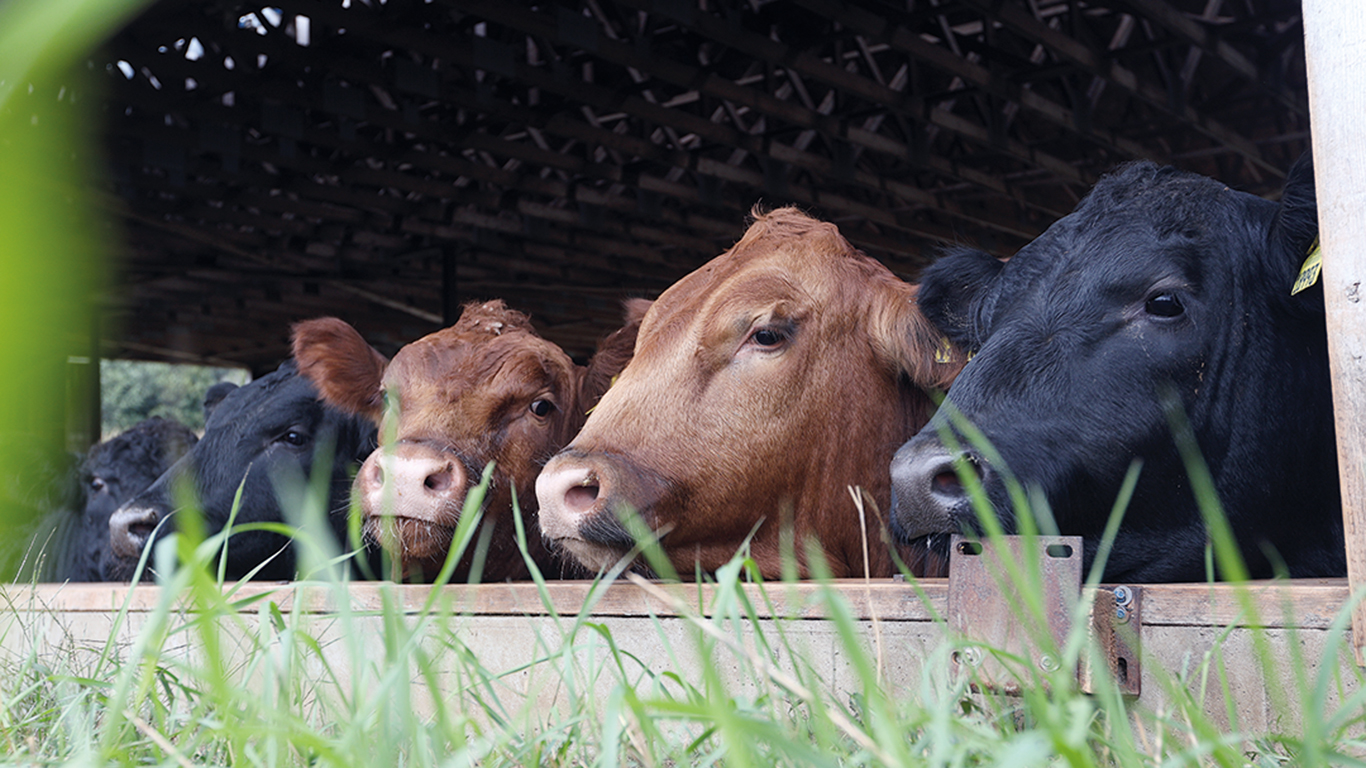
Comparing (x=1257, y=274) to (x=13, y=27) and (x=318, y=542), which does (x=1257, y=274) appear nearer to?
(x=318, y=542)

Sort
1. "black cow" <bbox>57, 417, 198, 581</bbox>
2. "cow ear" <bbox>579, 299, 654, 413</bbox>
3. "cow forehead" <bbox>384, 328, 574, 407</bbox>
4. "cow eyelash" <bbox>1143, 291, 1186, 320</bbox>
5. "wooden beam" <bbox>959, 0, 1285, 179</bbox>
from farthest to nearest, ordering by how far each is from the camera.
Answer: "wooden beam" <bbox>959, 0, 1285, 179</bbox>
"black cow" <bbox>57, 417, 198, 581</bbox>
"cow ear" <bbox>579, 299, 654, 413</bbox>
"cow forehead" <bbox>384, 328, 574, 407</bbox>
"cow eyelash" <bbox>1143, 291, 1186, 320</bbox>

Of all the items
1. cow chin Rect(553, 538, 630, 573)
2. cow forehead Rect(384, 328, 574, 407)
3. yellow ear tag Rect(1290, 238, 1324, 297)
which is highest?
yellow ear tag Rect(1290, 238, 1324, 297)

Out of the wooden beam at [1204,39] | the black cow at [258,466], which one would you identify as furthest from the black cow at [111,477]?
the wooden beam at [1204,39]

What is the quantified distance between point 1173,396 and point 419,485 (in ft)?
6.05

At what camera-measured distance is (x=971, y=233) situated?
41.8 ft

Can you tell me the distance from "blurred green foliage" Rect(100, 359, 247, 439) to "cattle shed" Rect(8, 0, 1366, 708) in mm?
22774

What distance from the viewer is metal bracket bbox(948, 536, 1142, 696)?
1.56 metres

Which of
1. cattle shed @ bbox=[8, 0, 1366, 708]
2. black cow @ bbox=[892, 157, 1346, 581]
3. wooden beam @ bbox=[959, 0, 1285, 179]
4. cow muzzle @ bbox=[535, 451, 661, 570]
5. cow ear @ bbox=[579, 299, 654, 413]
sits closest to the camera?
black cow @ bbox=[892, 157, 1346, 581]

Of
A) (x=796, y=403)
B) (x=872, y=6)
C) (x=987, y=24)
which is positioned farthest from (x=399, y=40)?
(x=796, y=403)

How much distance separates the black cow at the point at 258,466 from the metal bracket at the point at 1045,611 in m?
2.62

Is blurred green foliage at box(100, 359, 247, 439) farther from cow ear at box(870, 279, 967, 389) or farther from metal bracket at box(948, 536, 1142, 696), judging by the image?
metal bracket at box(948, 536, 1142, 696)

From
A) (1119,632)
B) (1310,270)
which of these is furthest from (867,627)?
(1310,270)

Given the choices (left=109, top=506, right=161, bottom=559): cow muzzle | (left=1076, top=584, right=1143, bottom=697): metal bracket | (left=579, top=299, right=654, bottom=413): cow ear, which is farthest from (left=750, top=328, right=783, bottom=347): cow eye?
(left=109, top=506, right=161, bottom=559): cow muzzle

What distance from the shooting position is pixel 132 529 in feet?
12.4
